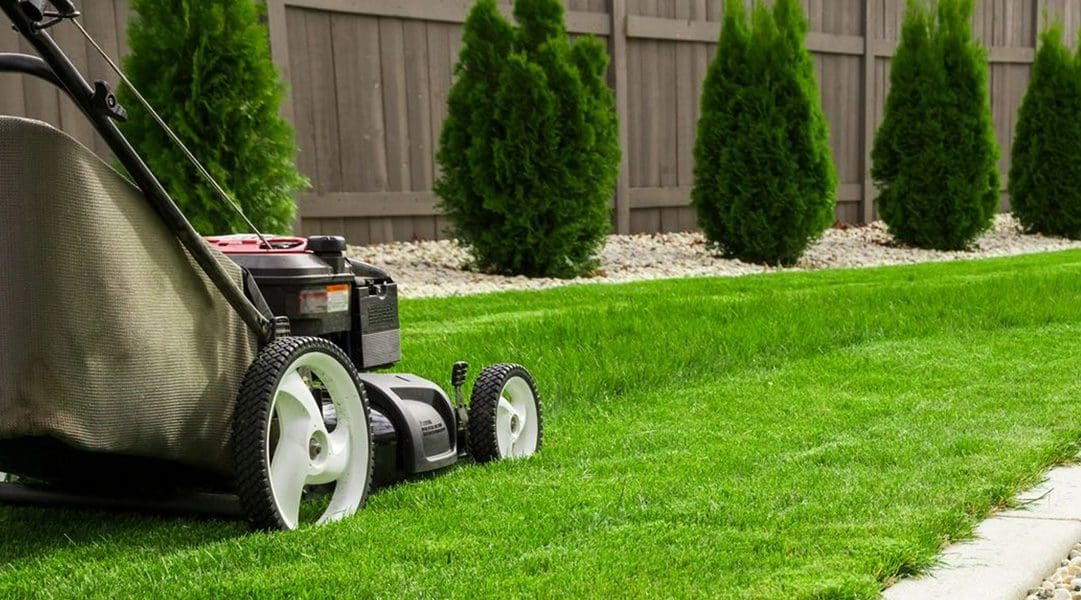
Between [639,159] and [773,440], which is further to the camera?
[639,159]

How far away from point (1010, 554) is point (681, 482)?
905 millimetres

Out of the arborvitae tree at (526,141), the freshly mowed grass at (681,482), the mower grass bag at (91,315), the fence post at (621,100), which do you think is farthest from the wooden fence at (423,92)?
the mower grass bag at (91,315)

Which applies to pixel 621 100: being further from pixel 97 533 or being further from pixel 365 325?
pixel 97 533

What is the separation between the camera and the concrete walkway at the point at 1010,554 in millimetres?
2475

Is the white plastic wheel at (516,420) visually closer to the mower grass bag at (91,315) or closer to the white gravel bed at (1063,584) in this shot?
the mower grass bag at (91,315)

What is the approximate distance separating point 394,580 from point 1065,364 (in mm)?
3809

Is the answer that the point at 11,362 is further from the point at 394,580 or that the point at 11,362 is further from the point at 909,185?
the point at 909,185

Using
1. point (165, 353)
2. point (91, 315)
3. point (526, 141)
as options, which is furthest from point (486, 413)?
point (526, 141)

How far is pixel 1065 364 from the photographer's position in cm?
527

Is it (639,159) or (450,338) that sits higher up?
(639,159)

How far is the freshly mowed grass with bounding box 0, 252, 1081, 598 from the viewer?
2531mm

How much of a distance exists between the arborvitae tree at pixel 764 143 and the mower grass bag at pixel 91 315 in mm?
8518

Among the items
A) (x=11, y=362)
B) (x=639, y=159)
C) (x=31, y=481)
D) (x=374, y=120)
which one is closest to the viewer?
(x=11, y=362)

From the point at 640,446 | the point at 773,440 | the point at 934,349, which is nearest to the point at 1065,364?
the point at 934,349
